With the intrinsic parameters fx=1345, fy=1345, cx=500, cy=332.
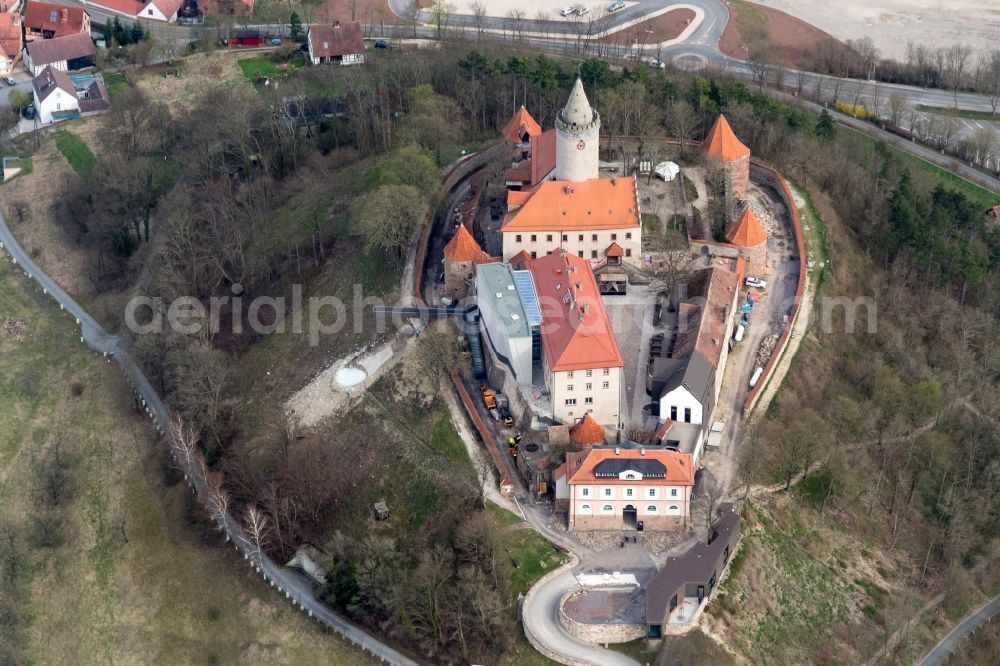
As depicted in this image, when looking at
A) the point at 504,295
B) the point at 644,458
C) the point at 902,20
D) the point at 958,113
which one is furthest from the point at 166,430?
the point at 902,20

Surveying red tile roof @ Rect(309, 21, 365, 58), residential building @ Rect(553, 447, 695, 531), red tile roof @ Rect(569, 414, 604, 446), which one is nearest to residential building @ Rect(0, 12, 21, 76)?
red tile roof @ Rect(309, 21, 365, 58)

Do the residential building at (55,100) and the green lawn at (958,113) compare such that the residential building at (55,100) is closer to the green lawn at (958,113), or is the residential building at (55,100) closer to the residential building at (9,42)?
the residential building at (9,42)

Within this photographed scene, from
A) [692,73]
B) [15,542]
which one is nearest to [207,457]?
[15,542]

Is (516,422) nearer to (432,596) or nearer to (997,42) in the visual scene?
(432,596)

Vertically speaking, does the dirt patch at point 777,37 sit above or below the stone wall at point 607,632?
above

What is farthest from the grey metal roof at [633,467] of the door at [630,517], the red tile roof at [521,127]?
the red tile roof at [521,127]

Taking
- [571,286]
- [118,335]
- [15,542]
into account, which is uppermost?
[571,286]

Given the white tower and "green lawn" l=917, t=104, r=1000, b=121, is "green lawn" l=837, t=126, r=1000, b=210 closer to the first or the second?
"green lawn" l=917, t=104, r=1000, b=121
